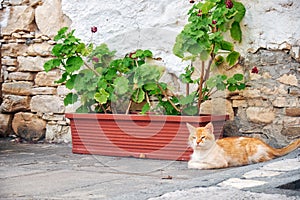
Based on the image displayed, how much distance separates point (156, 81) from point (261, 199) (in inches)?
76.0

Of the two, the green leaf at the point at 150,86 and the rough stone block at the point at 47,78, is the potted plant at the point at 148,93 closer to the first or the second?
the green leaf at the point at 150,86

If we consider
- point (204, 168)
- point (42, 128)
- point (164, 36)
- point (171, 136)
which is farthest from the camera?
point (42, 128)

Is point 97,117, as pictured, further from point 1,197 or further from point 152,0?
point 1,197

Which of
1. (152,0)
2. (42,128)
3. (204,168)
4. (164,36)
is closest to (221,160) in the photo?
(204,168)

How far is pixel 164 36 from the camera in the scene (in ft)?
13.7

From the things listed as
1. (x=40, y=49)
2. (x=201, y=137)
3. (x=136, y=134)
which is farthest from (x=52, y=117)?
(x=201, y=137)

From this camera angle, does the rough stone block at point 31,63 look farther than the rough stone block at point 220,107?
Yes

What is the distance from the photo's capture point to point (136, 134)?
3.69 m

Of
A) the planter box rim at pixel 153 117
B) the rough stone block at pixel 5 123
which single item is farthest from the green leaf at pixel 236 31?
the rough stone block at pixel 5 123

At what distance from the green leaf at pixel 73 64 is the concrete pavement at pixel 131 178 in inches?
25.9

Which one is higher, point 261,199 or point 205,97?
point 205,97

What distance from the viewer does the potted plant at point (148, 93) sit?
3.57m

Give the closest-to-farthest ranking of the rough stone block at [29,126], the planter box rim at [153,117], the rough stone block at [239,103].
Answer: the planter box rim at [153,117] < the rough stone block at [239,103] < the rough stone block at [29,126]

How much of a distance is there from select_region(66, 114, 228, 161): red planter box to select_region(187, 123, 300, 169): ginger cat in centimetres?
23
